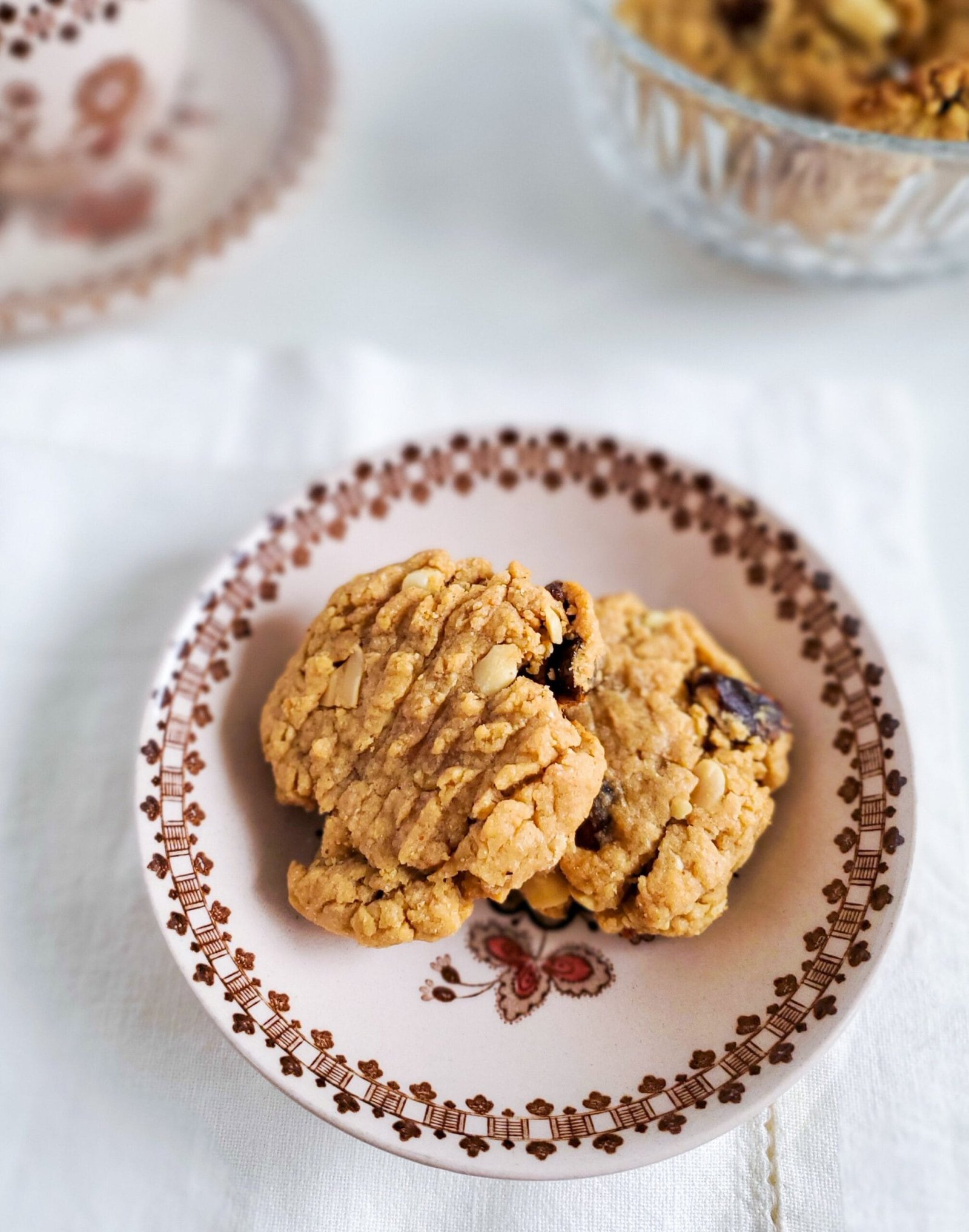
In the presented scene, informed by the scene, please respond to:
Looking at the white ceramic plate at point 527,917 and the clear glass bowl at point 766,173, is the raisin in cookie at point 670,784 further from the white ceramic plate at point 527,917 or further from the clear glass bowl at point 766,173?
the clear glass bowl at point 766,173

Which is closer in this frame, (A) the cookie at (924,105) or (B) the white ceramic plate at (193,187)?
(A) the cookie at (924,105)

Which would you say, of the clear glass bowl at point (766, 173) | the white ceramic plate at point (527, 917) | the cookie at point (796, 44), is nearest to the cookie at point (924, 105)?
the clear glass bowl at point (766, 173)

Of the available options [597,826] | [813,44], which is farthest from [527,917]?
[813,44]

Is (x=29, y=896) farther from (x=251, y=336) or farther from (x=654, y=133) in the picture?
(x=654, y=133)

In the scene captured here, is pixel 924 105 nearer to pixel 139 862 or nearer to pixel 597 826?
pixel 597 826

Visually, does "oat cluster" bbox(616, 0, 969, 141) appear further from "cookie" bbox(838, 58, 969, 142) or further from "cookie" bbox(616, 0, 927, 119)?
"cookie" bbox(838, 58, 969, 142)

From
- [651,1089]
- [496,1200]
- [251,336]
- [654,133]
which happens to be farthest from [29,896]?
[654,133]

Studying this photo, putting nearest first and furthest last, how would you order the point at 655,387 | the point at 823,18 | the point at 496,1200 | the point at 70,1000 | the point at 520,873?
the point at 520,873 → the point at 496,1200 → the point at 70,1000 → the point at 823,18 → the point at 655,387
